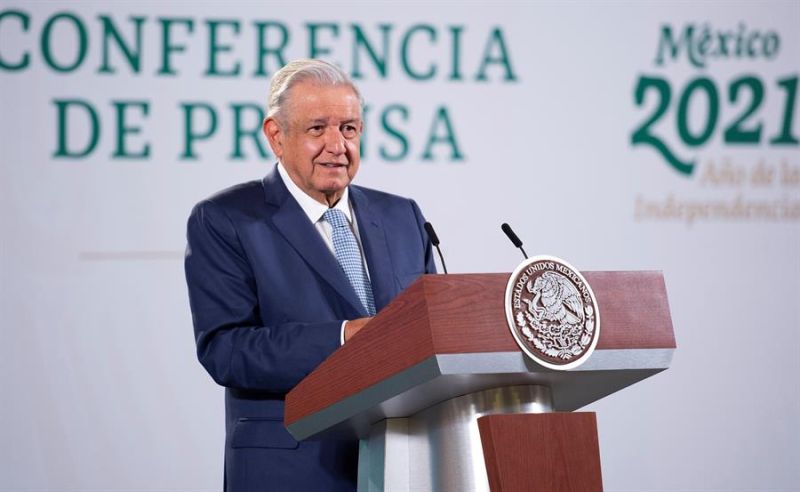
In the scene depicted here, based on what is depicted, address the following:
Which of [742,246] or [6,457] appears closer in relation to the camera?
[6,457]

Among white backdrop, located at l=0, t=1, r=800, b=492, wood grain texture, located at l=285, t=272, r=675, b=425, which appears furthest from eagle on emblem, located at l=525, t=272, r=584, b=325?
white backdrop, located at l=0, t=1, r=800, b=492

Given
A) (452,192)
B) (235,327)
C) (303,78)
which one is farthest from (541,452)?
(452,192)

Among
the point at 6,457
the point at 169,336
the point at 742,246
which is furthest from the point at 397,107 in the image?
the point at 6,457

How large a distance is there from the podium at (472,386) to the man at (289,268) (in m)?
0.26

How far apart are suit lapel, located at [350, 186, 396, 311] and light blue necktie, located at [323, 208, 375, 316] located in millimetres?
14

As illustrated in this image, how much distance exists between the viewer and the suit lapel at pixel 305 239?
7.22ft

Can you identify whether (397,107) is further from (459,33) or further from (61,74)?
(61,74)

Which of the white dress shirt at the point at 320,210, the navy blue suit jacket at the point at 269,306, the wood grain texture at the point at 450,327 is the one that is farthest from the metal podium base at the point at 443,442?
the white dress shirt at the point at 320,210

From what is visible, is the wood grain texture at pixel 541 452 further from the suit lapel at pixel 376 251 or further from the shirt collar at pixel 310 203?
A: the shirt collar at pixel 310 203

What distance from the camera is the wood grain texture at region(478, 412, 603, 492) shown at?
1.55m

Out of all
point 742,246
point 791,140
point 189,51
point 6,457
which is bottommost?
point 6,457

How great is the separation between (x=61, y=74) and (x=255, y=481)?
208 cm

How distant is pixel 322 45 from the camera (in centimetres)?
387

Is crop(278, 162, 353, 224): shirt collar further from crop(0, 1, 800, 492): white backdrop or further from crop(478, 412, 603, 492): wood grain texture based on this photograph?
crop(0, 1, 800, 492): white backdrop
